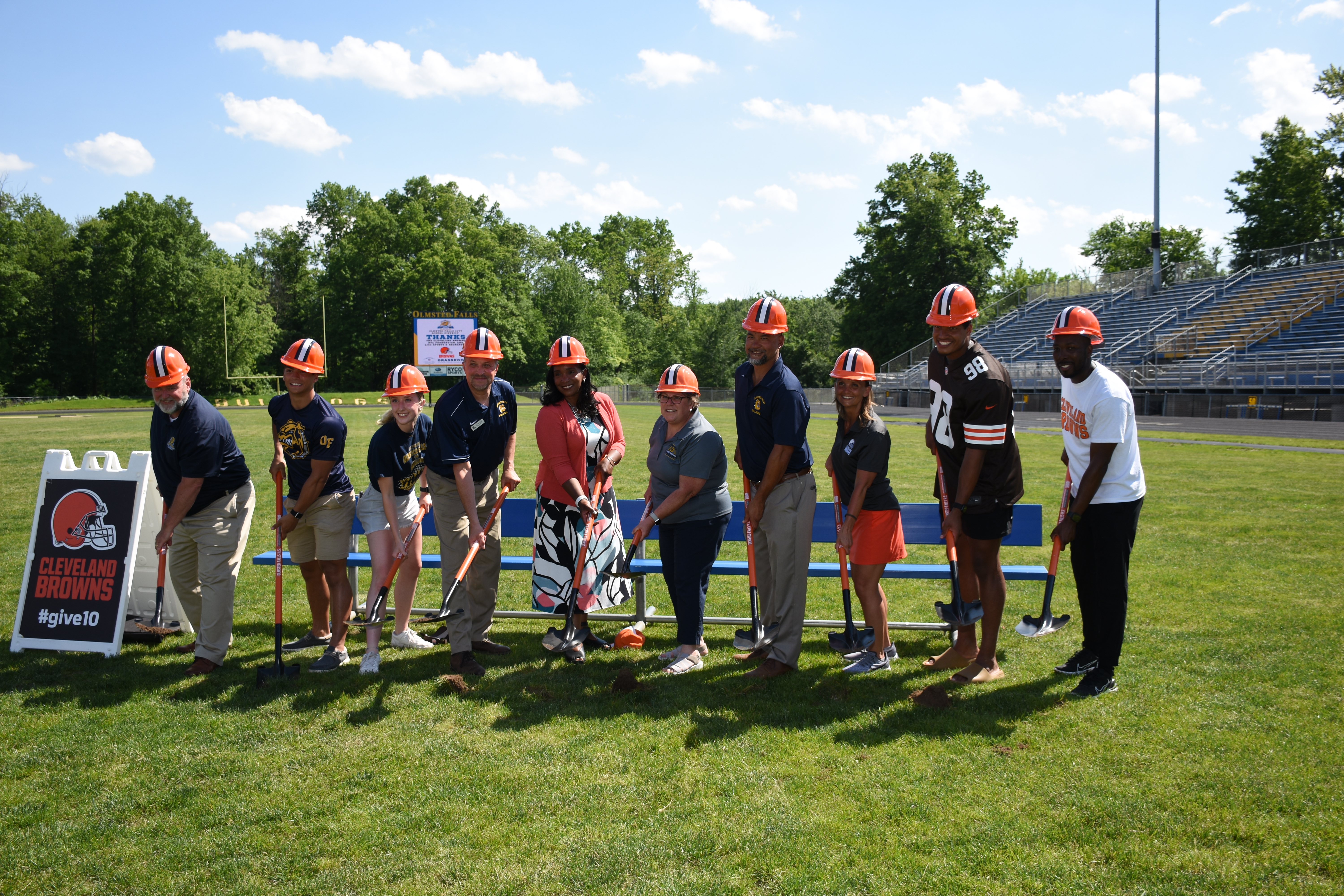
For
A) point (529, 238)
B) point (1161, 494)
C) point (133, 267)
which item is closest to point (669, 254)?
point (529, 238)

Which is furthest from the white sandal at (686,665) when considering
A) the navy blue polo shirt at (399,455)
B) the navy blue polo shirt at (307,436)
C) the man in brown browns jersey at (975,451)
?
the navy blue polo shirt at (307,436)

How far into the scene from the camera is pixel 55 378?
6031 cm

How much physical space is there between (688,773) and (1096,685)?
2637 millimetres

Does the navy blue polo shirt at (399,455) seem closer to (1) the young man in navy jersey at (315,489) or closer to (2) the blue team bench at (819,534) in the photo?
(1) the young man in navy jersey at (315,489)

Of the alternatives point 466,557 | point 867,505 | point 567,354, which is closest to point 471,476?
point 466,557

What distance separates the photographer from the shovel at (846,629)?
5.54 metres

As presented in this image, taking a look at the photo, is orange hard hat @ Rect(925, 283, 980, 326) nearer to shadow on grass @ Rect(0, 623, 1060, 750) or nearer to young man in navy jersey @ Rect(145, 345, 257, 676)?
shadow on grass @ Rect(0, 623, 1060, 750)

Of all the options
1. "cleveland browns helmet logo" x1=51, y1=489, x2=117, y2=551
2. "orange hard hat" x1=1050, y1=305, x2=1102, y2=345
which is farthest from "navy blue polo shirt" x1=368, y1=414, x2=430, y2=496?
"orange hard hat" x1=1050, y1=305, x2=1102, y2=345

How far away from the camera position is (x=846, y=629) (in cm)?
571

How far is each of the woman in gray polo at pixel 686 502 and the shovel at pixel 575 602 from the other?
0.41m

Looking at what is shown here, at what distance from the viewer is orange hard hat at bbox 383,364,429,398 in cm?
554

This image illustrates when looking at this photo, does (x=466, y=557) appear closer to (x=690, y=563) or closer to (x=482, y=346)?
(x=482, y=346)

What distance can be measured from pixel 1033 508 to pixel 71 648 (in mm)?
A: 7222

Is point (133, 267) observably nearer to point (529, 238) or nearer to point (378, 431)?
point (529, 238)
